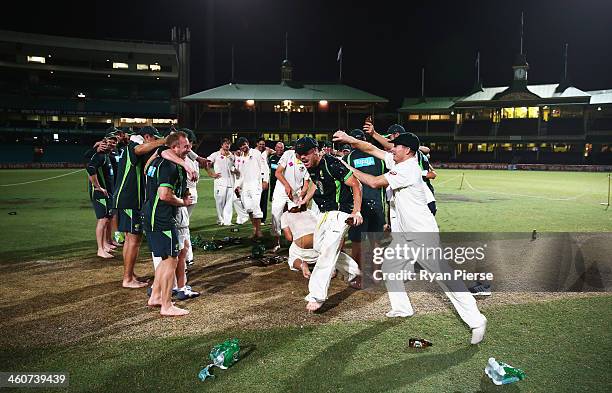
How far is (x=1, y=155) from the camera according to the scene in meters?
44.1

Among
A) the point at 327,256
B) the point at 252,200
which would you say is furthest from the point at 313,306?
the point at 252,200

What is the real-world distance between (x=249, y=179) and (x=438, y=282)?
715 cm

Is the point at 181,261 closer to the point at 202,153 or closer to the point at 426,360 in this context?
the point at 426,360

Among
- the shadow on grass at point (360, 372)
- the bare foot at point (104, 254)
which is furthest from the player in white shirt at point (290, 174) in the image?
the shadow on grass at point (360, 372)

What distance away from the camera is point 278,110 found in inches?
2148

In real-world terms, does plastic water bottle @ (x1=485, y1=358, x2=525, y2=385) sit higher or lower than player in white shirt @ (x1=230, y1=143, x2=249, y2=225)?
lower

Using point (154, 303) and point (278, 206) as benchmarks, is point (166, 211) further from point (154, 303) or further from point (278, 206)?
point (278, 206)

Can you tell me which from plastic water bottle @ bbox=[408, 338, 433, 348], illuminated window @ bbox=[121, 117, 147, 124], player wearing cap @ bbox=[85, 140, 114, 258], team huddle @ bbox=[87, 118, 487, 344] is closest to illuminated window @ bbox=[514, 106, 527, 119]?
illuminated window @ bbox=[121, 117, 147, 124]

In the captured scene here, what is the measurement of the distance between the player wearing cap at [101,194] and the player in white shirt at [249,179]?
3344mm

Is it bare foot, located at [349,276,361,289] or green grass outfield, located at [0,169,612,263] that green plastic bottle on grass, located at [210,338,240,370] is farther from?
green grass outfield, located at [0,169,612,263]

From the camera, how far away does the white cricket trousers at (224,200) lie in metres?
11.8

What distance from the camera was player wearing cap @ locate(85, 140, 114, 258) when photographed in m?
8.44

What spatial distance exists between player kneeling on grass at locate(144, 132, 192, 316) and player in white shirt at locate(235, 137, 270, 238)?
212 inches

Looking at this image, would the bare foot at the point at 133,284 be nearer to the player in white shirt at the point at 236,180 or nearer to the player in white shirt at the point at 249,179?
the player in white shirt at the point at 249,179
